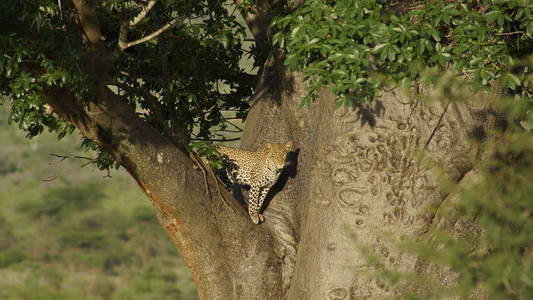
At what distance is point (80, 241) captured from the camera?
35.9 meters

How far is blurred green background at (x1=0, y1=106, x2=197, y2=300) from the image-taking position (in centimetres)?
3036

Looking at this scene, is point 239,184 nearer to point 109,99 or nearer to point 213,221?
point 213,221

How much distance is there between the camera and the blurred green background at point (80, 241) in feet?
99.6

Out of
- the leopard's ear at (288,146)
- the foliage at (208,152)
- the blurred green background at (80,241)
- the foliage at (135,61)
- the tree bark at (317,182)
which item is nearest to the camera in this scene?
the foliage at (135,61)

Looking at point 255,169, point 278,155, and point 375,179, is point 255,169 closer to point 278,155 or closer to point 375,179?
point 278,155

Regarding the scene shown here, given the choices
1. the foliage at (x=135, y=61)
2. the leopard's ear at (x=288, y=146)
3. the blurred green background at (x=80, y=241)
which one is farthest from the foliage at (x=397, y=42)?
the blurred green background at (x=80, y=241)

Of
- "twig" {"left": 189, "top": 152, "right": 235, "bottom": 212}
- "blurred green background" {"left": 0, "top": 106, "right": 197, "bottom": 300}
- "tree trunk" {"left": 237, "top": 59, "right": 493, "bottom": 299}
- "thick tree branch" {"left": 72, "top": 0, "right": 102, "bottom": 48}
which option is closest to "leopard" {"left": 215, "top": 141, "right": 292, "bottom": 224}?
"twig" {"left": 189, "top": 152, "right": 235, "bottom": 212}

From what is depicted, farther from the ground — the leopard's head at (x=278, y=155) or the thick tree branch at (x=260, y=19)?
the thick tree branch at (x=260, y=19)

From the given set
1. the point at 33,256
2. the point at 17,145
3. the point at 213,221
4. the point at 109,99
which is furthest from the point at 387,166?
the point at 17,145

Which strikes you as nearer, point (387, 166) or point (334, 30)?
point (334, 30)

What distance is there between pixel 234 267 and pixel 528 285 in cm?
344

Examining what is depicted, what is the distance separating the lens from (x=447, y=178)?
251 inches

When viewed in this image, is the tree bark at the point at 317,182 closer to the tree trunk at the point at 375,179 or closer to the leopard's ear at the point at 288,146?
the tree trunk at the point at 375,179

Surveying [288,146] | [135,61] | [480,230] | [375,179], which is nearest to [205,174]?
[288,146]
